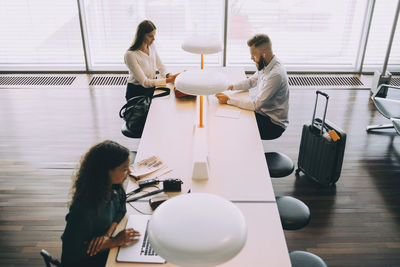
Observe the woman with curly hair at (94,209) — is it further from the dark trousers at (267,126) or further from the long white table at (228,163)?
the dark trousers at (267,126)

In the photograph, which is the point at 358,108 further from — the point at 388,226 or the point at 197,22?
the point at 197,22

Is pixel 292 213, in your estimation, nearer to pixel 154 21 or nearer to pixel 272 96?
pixel 272 96

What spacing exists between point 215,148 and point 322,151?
4.02ft

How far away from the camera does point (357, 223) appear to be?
10.9 feet

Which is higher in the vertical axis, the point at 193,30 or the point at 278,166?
the point at 193,30

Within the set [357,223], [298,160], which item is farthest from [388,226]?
[298,160]

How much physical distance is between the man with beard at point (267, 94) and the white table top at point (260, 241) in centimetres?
142

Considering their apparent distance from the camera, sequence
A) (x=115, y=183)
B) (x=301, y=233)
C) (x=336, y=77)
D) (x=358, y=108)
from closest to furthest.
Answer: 1. (x=115, y=183)
2. (x=301, y=233)
3. (x=358, y=108)
4. (x=336, y=77)

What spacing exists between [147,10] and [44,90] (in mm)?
2099

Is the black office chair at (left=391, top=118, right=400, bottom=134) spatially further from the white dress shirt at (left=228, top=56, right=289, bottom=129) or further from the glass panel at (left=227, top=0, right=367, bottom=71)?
the glass panel at (left=227, top=0, right=367, bottom=71)

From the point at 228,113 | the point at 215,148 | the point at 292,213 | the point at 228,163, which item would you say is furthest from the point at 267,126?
the point at 292,213

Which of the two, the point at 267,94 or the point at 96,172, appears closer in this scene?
the point at 96,172

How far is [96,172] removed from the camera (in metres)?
1.97

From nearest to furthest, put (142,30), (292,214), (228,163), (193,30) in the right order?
(292,214) → (228,163) → (142,30) → (193,30)
